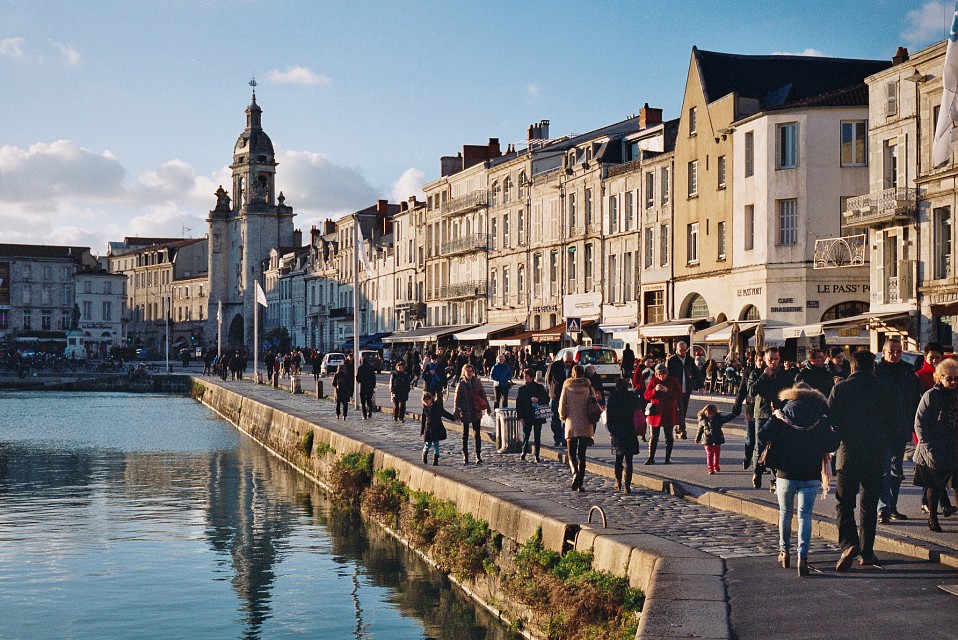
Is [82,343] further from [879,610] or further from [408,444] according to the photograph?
[879,610]

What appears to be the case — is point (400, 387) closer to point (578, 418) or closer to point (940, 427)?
point (578, 418)

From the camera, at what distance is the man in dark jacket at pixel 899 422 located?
12359 mm

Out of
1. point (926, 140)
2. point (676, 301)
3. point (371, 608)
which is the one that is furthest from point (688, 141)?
point (371, 608)

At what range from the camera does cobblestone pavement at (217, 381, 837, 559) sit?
37.3 feet

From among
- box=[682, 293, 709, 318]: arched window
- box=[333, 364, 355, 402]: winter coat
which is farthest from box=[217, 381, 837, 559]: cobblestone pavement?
box=[682, 293, 709, 318]: arched window

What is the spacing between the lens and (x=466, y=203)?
7538 centimetres

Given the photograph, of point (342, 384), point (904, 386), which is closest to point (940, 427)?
point (904, 386)

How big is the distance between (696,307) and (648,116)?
1455 cm

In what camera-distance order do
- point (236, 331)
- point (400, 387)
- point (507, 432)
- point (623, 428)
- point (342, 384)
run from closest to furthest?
point (623, 428)
point (507, 432)
point (400, 387)
point (342, 384)
point (236, 331)

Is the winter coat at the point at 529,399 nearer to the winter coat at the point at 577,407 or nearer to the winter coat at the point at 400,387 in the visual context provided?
the winter coat at the point at 577,407

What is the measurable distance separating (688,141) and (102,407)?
94.0 ft

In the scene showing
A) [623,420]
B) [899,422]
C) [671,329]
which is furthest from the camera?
[671,329]

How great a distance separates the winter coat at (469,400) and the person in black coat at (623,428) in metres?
4.04

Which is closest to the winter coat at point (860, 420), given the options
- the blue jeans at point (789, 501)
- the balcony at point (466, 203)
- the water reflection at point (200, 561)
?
the blue jeans at point (789, 501)
